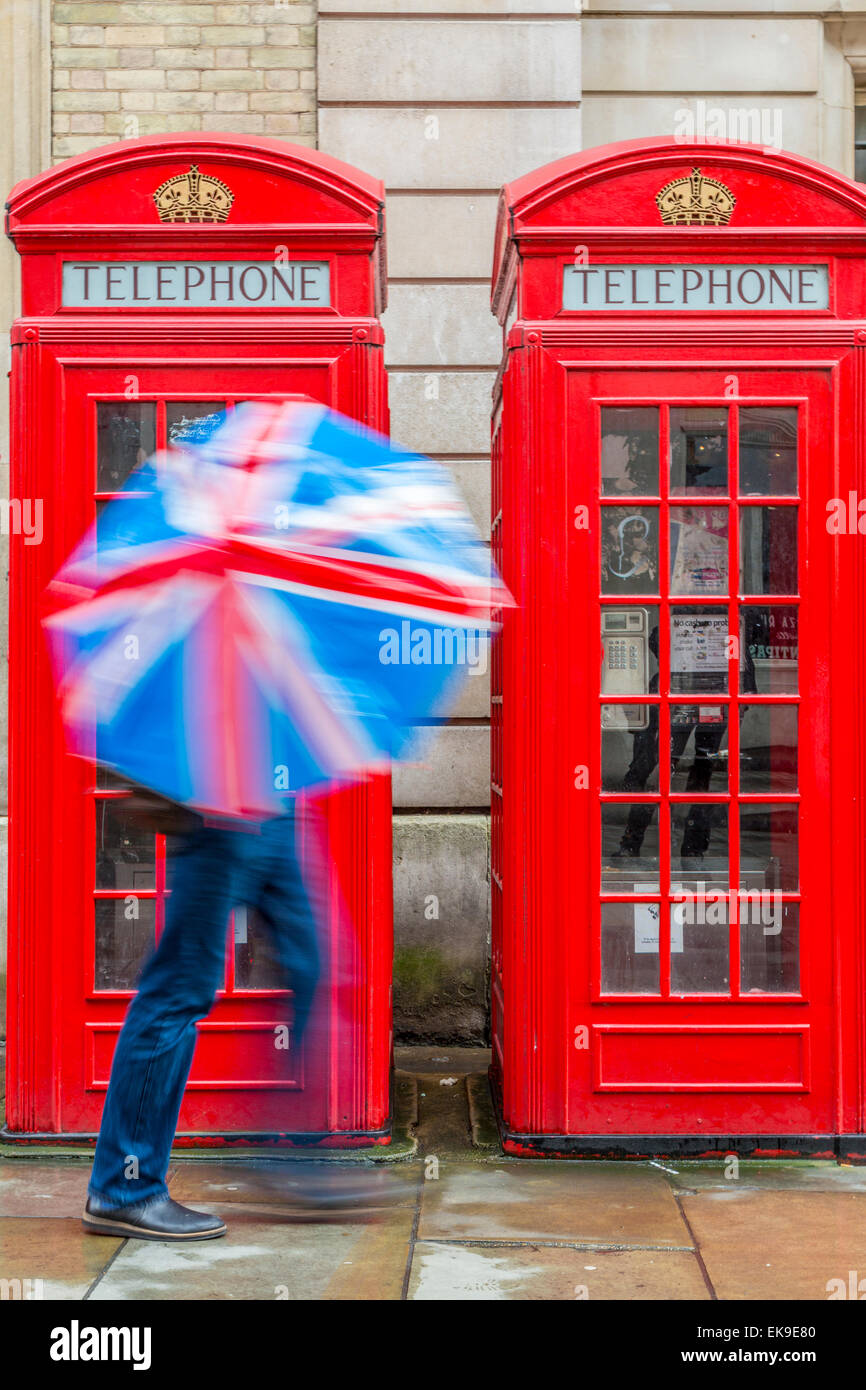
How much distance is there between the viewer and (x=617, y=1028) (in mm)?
4043

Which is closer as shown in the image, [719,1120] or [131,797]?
[131,797]

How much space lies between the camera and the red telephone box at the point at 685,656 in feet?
13.1

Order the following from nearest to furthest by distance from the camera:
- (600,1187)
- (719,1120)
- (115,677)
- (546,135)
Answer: (115,677), (600,1187), (719,1120), (546,135)

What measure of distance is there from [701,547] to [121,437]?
176 cm

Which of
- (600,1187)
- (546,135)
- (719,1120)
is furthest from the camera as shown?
(546,135)

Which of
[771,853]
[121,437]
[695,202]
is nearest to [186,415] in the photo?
[121,437]

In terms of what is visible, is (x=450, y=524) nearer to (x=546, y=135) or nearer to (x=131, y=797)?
(x=131, y=797)

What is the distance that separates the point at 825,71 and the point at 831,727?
3.59m

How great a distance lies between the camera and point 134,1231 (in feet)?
10.6

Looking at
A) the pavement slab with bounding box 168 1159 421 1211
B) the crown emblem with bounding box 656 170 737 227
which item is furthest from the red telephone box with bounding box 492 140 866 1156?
the pavement slab with bounding box 168 1159 421 1211

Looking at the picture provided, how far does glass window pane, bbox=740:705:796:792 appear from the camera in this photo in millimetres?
4105

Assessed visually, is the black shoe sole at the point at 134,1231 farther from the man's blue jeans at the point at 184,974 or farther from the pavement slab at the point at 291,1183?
the pavement slab at the point at 291,1183

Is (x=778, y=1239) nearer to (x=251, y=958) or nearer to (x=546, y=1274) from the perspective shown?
(x=546, y=1274)
